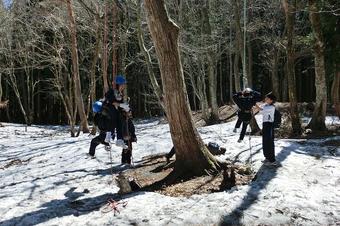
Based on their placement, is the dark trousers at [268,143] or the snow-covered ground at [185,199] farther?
the dark trousers at [268,143]

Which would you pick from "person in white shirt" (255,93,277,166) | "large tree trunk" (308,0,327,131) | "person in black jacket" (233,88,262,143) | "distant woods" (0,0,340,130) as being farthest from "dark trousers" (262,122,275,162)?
"large tree trunk" (308,0,327,131)

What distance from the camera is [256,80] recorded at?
138 ft

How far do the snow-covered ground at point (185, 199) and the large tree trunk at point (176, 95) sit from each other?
3.88 ft

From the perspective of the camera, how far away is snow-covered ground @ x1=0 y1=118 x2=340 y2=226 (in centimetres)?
670

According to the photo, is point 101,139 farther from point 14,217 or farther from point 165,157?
point 14,217

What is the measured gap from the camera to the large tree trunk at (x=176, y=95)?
842cm

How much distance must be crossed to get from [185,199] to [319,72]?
8.86m

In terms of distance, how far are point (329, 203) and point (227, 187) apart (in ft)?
5.55

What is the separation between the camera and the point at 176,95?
8.56 metres

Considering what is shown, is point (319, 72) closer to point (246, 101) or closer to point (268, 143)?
point (246, 101)

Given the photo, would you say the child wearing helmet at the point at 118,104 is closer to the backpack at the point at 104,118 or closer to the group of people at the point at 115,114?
the group of people at the point at 115,114

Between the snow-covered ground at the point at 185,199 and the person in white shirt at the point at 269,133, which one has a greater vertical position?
the person in white shirt at the point at 269,133

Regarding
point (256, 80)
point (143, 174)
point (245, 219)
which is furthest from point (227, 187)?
point (256, 80)

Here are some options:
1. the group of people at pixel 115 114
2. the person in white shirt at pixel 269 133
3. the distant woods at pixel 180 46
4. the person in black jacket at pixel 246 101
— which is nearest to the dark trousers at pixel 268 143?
the person in white shirt at pixel 269 133
